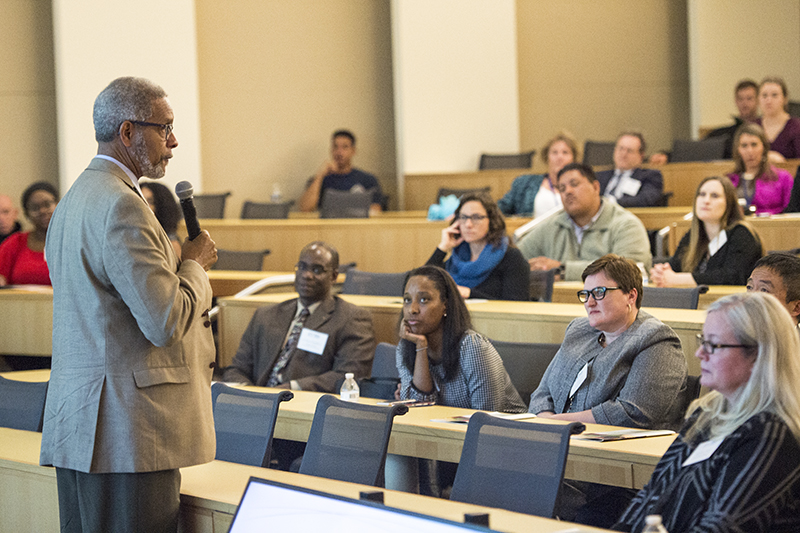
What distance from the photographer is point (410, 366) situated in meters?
3.66

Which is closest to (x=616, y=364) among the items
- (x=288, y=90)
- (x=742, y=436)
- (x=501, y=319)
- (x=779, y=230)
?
(x=742, y=436)

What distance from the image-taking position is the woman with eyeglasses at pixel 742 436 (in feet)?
6.23

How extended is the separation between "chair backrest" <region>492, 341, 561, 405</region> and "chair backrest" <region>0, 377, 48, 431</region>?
1747 millimetres

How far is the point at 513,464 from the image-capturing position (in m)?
2.32

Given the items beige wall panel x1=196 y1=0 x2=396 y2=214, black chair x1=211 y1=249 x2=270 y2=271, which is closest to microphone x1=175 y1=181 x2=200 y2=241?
black chair x1=211 y1=249 x2=270 y2=271

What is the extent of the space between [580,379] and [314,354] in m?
1.63

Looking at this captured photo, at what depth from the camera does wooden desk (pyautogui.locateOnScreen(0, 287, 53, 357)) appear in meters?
5.41

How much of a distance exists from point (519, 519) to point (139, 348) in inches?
35.1

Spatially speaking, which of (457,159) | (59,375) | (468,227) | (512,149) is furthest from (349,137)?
(59,375)

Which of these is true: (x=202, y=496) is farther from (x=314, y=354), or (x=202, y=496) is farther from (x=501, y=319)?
(x=501, y=319)

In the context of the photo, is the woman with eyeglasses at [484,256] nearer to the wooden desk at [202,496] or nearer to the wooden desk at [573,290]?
the wooden desk at [573,290]

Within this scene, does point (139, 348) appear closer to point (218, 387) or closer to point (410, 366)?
point (218, 387)

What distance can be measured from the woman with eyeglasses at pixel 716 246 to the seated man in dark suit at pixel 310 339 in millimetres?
1652

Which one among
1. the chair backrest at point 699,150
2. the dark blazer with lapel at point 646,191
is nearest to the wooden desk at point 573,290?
the dark blazer with lapel at point 646,191
